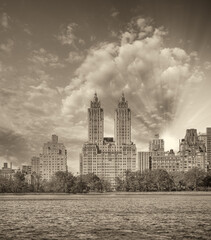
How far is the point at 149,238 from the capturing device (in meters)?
52.8

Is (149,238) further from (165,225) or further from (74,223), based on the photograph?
(74,223)

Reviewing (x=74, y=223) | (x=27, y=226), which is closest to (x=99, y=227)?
(x=74, y=223)

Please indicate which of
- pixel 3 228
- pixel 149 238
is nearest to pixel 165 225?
pixel 149 238

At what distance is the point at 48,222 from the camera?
7325 cm

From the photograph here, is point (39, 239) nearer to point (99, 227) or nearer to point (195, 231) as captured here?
point (99, 227)

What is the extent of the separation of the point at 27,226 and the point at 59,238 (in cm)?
1572

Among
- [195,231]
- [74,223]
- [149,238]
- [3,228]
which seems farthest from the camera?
[74,223]

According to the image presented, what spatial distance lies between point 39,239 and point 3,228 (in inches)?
534

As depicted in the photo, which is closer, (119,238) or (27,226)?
(119,238)

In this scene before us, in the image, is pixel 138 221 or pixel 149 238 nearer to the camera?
pixel 149 238

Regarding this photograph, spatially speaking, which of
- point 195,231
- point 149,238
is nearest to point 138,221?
point 195,231

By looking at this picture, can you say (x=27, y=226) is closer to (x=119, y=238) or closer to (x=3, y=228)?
(x=3, y=228)

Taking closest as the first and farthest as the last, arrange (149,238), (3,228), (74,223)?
(149,238), (3,228), (74,223)

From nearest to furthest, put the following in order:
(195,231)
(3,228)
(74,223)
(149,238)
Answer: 1. (149,238)
2. (195,231)
3. (3,228)
4. (74,223)
